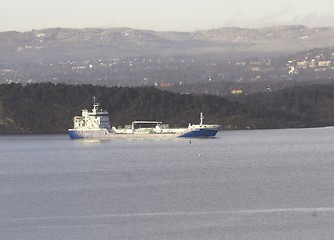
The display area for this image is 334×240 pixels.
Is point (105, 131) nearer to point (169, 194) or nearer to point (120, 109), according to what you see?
point (120, 109)

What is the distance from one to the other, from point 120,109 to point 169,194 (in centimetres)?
10779

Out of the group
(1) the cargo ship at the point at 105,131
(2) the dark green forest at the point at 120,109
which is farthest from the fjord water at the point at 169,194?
(2) the dark green forest at the point at 120,109

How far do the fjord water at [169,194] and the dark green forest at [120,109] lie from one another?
196 ft

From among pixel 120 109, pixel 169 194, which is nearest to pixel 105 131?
pixel 120 109

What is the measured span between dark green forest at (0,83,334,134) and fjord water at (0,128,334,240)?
196 feet

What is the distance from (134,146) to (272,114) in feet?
203

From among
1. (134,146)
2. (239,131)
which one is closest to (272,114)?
(239,131)

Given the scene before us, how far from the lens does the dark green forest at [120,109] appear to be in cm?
16212

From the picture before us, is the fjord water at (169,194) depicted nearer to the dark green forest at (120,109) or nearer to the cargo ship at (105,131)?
the cargo ship at (105,131)

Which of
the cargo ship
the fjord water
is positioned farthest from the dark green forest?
the fjord water

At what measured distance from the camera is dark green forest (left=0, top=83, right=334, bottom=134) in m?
162

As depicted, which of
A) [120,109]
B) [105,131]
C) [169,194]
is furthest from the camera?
[120,109]

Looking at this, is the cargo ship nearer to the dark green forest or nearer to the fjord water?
the dark green forest

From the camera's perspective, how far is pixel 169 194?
59.1 m
